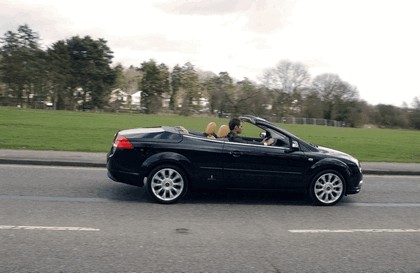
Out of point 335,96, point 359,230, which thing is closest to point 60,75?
point 335,96

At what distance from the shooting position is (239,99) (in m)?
71.2

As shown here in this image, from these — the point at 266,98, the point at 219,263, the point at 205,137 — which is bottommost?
the point at 219,263

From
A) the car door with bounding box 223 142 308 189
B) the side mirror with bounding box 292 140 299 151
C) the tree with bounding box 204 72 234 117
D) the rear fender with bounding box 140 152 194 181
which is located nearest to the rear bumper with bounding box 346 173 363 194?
the car door with bounding box 223 142 308 189

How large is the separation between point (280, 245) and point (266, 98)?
68.8 metres

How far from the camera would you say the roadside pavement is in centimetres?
1100

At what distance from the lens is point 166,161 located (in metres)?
7.38

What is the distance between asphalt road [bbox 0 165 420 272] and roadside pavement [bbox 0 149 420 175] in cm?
192

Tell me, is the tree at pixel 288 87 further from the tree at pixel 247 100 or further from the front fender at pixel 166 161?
the front fender at pixel 166 161

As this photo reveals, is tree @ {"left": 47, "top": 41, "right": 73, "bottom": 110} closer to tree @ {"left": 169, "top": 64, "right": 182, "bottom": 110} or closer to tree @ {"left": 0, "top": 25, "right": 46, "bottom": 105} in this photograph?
tree @ {"left": 0, "top": 25, "right": 46, "bottom": 105}

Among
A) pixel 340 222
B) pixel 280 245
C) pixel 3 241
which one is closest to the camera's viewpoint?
pixel 3 241

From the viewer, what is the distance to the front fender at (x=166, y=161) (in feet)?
24.2

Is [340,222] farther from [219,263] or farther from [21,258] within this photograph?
[21,258]

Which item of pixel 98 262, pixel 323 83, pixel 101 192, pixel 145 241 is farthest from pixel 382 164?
pixel 323 83

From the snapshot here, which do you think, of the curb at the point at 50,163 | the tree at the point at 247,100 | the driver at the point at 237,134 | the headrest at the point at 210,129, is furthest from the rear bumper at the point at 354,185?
the tree at the point at 247,100
